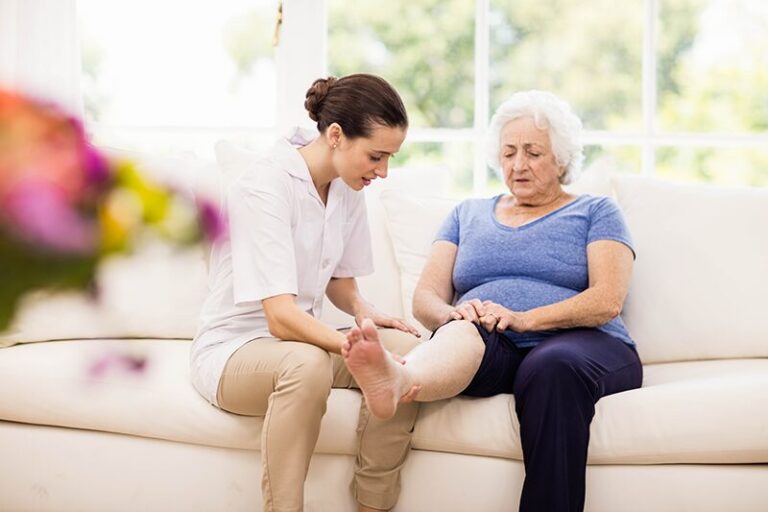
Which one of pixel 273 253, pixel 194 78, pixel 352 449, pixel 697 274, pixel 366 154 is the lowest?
pixel 352 449

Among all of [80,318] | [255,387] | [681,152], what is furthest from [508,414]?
[681,152]

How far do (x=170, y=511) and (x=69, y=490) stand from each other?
22 centimetres

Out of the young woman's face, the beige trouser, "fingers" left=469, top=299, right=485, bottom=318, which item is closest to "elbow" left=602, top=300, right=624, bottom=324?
"fingers" left=469, top=299, right=485, bottom=318

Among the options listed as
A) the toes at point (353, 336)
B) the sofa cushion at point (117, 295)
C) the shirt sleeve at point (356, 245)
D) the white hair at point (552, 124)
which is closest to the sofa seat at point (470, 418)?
the shirt sleeve at point (356, 245)

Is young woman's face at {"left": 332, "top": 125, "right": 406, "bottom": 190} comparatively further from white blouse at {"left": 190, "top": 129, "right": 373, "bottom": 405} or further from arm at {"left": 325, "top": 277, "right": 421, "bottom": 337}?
arm at {"left": 325, "top": 277, "right": 421, "bottom": 337}

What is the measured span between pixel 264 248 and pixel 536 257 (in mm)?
722

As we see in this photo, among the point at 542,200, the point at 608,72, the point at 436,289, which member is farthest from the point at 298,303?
the point at 608,72

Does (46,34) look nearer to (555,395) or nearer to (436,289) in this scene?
(436,289)

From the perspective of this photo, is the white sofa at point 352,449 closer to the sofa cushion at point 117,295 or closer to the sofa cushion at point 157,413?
the sofa cushion at point 157,413

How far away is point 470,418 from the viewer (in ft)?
5.87

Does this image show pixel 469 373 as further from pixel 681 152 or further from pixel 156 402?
pixel 681 152

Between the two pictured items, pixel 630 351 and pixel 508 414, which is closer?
pixel 508 414

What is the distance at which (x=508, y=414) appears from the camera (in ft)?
5.85

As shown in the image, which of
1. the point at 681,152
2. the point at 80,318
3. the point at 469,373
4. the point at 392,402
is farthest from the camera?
the point at 681,152
